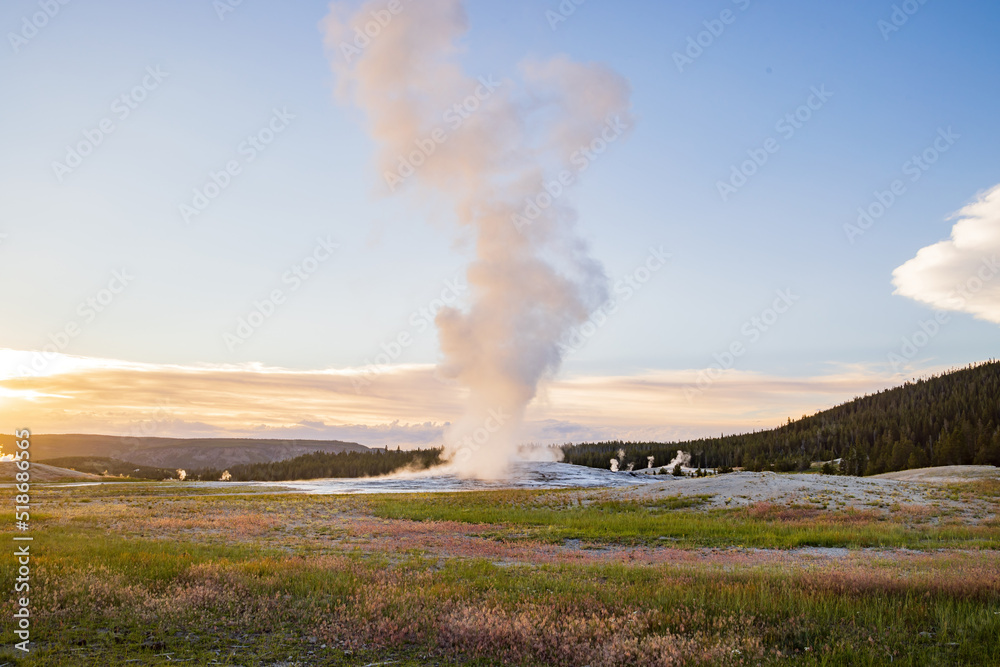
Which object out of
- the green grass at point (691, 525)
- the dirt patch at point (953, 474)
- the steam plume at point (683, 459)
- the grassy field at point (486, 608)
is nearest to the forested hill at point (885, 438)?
the steam plume at point (683, 459)

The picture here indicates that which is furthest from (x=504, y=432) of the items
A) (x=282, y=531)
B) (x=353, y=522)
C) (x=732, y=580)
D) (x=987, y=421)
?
(x=987, y=421)

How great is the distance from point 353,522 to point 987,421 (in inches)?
5115

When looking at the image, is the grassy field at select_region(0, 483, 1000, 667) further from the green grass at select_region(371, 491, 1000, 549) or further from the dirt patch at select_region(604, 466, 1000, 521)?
the dirt patch at select_region(604, 466, 1000, 521)

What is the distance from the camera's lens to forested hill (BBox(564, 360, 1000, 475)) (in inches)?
3964

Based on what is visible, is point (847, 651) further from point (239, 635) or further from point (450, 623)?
point (239, 635)

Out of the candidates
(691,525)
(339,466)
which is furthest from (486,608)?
(339,466)

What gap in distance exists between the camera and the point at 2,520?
28.8 metres

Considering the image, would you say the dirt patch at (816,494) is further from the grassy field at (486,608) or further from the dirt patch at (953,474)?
the dirt patch at (953,474)

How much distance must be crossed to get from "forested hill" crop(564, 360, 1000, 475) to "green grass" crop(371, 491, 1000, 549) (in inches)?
3122

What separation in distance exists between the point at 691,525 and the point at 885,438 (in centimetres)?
10866

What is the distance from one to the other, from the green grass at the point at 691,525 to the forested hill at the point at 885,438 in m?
79.3

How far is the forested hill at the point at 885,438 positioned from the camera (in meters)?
101

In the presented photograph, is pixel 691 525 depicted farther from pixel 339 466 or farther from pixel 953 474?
pixel 339 466

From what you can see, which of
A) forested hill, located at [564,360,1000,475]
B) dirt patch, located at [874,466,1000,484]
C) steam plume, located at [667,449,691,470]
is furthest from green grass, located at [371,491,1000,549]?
steam plume, located at [667,449,691,470]
